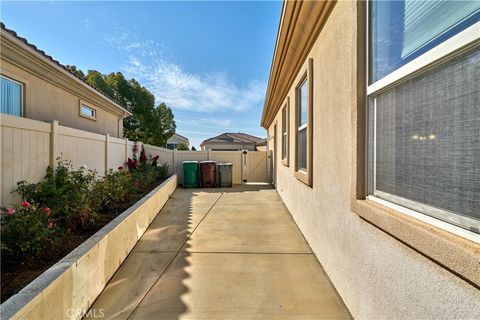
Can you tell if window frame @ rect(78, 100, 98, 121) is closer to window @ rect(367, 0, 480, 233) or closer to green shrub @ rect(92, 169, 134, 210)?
green shrub @ rect(92, 169, 134, 210)

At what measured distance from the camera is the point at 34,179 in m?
3.72

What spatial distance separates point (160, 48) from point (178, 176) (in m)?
6.25

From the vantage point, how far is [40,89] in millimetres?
5527

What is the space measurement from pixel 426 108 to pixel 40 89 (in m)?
7.15

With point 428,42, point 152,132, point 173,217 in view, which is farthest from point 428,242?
point 152,132

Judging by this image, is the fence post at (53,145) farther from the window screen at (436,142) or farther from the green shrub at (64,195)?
the window screen at (436,142)

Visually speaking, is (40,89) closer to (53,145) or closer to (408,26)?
(53,145)

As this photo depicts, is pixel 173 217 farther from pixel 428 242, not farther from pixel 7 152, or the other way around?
pixel 428 242

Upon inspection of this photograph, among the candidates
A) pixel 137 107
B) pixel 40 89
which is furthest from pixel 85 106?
pixel 137 107

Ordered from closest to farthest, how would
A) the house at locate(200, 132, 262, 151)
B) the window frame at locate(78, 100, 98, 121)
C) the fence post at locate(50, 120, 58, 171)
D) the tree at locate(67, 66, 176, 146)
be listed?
the fence post at locate(50, 120, 58, 171) < the window frame at locate(78, 100, 98, 121) < the tree at locate(67, 66, 176, 146) < the house at locate(200, 132, 262, 151)

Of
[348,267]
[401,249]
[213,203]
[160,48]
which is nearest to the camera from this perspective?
[401,249]

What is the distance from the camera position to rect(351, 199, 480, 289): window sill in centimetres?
109

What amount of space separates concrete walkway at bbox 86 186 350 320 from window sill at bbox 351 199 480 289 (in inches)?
53.5

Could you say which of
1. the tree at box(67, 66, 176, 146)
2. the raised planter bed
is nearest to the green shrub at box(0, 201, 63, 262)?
the raised planter bed
